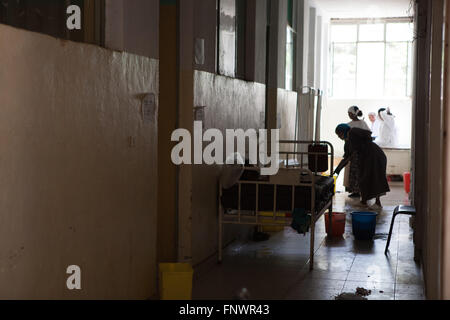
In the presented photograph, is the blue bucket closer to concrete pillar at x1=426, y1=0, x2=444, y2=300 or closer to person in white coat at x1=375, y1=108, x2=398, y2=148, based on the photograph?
concrete pillar at x1=426, y1=0, x2=444, y2=300

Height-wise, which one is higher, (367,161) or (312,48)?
(312,48)

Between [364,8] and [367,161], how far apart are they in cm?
759

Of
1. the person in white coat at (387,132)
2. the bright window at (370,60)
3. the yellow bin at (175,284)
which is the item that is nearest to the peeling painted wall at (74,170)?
the yellow bin at (175,284)

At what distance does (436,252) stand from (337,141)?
15.2 m

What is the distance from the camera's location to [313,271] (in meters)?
5.71

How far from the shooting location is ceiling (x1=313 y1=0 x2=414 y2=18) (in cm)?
1441

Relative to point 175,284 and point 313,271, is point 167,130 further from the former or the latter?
point 313,271

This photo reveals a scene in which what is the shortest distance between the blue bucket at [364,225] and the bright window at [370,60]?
42.3 feet

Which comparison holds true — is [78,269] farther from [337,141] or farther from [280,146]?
[337,141]

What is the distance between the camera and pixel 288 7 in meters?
10.6

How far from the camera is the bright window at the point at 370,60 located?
62.6ft

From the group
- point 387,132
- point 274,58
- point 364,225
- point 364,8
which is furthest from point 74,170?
point 387,132

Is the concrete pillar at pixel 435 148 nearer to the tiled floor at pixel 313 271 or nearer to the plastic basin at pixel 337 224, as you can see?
the tiled floor at pixel 313 271
